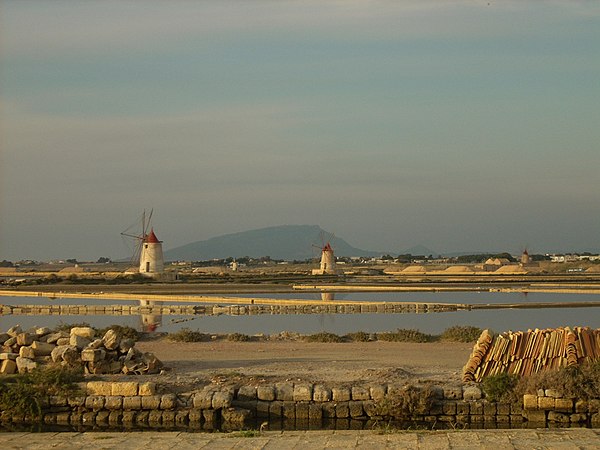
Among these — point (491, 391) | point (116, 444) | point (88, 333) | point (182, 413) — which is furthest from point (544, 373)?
point (88, 333)

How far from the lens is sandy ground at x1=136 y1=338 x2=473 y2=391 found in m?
10.4

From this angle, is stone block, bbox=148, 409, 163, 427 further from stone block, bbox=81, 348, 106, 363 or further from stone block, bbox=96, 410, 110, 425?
stone block, bbox=81, 348, 106, 363

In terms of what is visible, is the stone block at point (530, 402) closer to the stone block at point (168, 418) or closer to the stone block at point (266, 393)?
the stone block at point (266, 393)

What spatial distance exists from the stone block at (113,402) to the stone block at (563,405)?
4460 mm

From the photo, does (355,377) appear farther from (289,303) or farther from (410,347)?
(289,303)

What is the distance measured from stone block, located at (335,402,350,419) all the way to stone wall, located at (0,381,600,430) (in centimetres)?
1

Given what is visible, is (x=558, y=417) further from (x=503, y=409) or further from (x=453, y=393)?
(x=453, y=393)

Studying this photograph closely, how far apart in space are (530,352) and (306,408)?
264cm

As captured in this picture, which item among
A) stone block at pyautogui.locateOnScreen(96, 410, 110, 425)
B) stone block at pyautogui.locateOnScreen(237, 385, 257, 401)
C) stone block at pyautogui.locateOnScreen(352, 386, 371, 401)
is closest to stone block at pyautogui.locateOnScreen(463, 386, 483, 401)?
stone block at pyautogui.locateOnScreen(352, 386, 371, 401)

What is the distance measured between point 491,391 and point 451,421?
59 centimetres

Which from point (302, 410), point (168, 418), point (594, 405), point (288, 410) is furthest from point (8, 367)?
point (594, 405)

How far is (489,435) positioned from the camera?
7605 millimetres

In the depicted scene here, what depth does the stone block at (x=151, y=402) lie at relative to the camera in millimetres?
9234

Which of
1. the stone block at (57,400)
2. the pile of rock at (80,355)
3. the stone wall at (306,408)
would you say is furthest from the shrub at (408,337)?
the stone block at (57,400)
